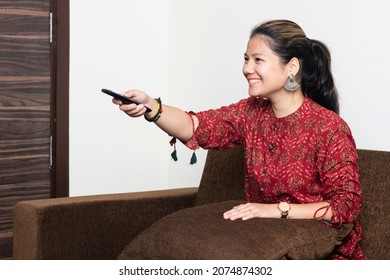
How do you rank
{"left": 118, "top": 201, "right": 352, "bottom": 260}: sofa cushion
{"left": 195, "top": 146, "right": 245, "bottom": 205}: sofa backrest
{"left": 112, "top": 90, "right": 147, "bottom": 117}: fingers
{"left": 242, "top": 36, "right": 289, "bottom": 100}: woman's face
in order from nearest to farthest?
{"left": 118, "top": 201, "right": 352, "bottom": 260}: sofa cushion
{"left": 112, "top": 90, "right": 147, "bottom": 117}: fingers
{"left": 242, "top": 36, "right": 289, "bottom": 100}: woman's face
{"left": 195, "top": 146, "right": 245, "bottom": 205}: sofa backrest

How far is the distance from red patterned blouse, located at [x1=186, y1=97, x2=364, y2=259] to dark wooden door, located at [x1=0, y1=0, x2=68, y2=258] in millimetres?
1447

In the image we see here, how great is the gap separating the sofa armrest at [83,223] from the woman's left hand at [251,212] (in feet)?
1.84

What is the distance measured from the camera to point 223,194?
248cm

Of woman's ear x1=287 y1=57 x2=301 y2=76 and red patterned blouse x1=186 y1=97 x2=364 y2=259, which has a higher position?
woman's ear x1=287 y1=57 x2=301 y2=76

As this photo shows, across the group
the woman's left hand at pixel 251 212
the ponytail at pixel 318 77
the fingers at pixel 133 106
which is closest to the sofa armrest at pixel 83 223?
the fingers at pixel 133 106

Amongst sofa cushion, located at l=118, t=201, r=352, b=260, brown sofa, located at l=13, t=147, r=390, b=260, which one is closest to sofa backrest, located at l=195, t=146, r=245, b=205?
brown sofa, located at l=13, t=147, r=390, b=260

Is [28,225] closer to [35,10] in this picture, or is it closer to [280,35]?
[280,35]

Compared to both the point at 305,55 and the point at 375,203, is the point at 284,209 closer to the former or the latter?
the point at 375,203

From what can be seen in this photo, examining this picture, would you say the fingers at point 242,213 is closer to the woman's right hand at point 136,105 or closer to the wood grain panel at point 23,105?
the woman's right hand at point 136,105

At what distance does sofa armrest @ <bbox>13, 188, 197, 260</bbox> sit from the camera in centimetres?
219

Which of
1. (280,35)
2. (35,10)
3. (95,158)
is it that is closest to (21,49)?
(35,10)

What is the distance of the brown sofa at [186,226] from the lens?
178 centimetres

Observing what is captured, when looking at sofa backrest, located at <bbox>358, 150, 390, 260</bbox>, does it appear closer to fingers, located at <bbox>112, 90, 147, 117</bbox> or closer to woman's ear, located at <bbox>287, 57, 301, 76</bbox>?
woman's ear, located at <bbox>287, 57, 301, 76</bbox>

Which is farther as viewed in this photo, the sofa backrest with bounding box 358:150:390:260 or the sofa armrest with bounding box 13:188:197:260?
the sofa armrest with bounding box 13:188:197:260
